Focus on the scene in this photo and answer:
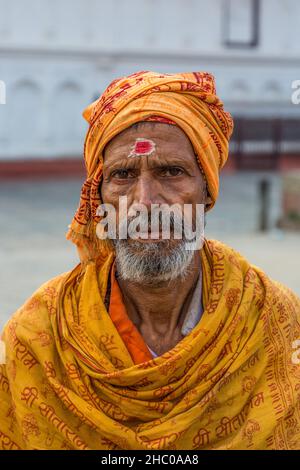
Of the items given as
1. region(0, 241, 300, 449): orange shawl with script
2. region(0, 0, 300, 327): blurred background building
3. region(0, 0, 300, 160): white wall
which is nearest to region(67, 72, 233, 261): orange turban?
region(0, 241, 300, 449): orange shawl with script

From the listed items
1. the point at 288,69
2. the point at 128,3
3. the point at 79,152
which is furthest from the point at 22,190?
the point at 288,69

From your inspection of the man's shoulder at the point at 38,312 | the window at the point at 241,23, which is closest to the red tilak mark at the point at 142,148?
the man's shoulder at the point at 38,312

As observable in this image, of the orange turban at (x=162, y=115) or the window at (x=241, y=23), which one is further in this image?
the window at (x=241, y=23)

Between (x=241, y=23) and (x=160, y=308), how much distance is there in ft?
58.5

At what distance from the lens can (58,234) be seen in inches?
538

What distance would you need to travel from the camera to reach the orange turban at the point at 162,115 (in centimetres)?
319

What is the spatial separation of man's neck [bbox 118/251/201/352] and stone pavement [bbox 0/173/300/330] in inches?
193

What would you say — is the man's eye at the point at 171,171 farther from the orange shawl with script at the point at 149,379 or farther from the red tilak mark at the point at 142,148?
the orange shawl with script at the point at 149,379

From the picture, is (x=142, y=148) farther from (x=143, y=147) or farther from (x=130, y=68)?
(x=130, y=68)

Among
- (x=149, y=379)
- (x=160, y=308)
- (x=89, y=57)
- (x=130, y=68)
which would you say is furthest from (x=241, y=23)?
(x=149, y=379)

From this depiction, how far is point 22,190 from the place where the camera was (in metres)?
17.4

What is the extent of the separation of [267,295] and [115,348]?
54 cm

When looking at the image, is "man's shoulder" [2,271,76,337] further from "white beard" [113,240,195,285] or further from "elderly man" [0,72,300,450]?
"white beard" [113,240,195,285]
